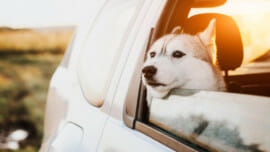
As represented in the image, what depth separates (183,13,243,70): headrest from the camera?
1801 millimetres

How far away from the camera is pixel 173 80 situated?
1.66m

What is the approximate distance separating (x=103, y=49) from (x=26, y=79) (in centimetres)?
911

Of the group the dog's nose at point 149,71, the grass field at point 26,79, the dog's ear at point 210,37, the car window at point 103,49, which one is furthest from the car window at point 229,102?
the grass field at point 26,79

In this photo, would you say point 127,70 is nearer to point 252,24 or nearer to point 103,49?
point 103,49

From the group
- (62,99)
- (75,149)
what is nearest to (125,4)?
(62,99)

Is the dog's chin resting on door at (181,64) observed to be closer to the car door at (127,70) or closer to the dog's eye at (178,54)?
the dog's eye at (178,54)

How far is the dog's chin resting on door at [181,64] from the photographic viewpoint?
63.9 inches

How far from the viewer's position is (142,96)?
1.90m

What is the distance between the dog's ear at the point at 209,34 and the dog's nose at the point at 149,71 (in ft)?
0.93

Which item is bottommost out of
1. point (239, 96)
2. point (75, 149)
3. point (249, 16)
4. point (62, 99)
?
point (75, 149)

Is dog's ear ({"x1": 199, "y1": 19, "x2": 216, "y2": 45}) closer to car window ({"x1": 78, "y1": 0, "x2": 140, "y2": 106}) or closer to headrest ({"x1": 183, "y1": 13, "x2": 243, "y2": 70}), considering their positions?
headrest ({"x1": 183, "y1": 13, "x2": 243, "y2": 70})

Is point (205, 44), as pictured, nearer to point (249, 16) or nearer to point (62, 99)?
point (249, 16)

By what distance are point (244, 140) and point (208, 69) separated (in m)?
0.55

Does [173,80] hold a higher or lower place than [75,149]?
higher
